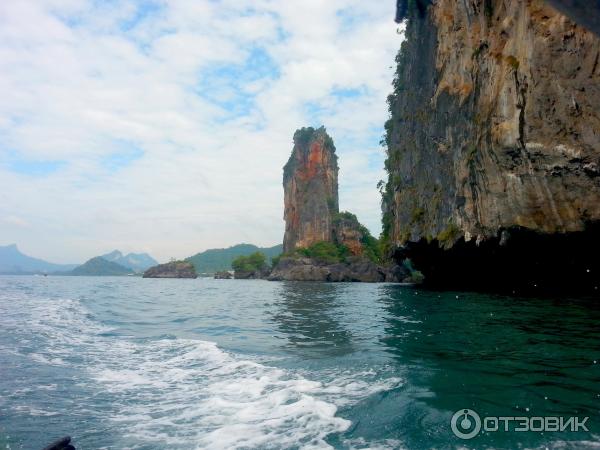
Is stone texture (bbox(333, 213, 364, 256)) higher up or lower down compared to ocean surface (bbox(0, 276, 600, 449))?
higher up

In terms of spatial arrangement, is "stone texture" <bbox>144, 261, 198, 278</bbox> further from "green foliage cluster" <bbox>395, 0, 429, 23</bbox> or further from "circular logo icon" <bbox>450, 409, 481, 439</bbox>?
"circular logo icon" <bbox>450, 409, 481, 439</bbox>

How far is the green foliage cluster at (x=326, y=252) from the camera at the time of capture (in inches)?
3863

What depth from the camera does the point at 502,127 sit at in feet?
74.1

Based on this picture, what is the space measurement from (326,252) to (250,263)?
2054 cm

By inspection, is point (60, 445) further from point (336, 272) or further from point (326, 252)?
point (326, 252)

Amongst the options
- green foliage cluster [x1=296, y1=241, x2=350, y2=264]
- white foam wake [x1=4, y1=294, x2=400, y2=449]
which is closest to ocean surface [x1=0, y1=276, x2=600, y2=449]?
white foam wake [x1=4, y1=294, x2=400, y2=449]

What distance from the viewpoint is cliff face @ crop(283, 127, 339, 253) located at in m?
114

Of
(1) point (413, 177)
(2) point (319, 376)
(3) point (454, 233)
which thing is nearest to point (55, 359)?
(2) point (319, 376)

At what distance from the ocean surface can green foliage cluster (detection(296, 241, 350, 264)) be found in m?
83.0

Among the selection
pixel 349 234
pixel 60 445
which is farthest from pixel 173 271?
pixel 60 445

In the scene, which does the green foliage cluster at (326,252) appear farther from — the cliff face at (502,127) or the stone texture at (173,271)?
the cliff face at (502,127)

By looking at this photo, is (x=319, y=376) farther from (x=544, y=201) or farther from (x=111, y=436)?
(x=544, y=201)

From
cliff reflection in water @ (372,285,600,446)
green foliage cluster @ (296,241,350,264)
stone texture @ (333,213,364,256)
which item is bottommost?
cliff reflection in water @ (372,285,600,446)

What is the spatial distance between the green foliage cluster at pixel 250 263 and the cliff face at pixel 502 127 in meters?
72.6
